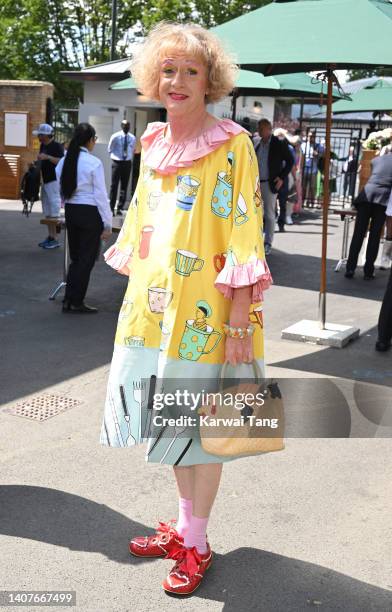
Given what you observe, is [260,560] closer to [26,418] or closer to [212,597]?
[212,597]

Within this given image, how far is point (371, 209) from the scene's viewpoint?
32.5 feet

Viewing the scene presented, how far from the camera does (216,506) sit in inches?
142

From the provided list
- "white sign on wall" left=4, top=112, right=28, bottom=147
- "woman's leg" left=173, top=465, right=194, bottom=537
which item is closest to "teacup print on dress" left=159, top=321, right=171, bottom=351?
"woman's leg" left=173, top=465, right=194, bottom=537

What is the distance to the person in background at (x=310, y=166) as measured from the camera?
1947 centimetres

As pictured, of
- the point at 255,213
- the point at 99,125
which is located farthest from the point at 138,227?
the point at 99,125

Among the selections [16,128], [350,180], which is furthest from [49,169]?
[350,180]

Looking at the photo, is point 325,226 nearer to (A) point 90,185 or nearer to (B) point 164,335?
(A) point 90,185

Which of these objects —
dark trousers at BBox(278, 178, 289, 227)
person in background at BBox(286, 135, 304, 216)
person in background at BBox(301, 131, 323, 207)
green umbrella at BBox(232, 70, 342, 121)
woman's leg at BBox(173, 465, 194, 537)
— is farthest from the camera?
person in background at BBox(301, 131, 323, 207)

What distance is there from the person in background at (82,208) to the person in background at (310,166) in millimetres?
12532

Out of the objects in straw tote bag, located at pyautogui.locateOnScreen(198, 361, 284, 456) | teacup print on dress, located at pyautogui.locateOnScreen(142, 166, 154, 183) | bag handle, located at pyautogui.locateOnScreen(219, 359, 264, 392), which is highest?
teacup print on dress, located at pyautogui.locateOnScreen(142, 166, 154, 183)

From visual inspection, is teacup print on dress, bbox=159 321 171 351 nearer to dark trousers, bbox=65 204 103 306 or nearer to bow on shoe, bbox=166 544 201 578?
bow on shoe, bbox=166 544 201 578

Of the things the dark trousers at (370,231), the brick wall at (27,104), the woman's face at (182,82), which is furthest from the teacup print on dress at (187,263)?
the brick wall at (27,104)

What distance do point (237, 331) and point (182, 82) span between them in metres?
0.95

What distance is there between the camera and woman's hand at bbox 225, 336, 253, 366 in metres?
2.71
